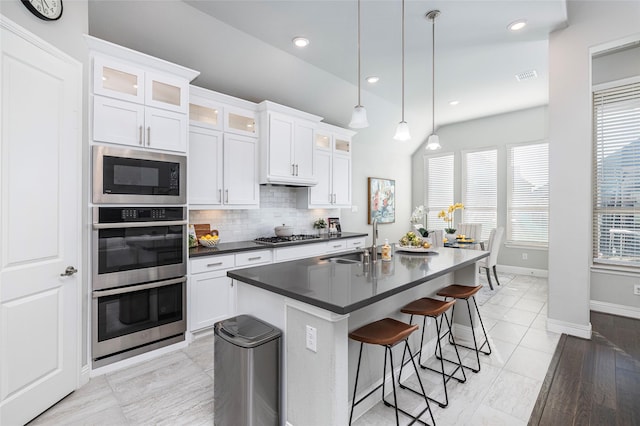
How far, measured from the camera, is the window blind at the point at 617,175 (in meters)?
3.98

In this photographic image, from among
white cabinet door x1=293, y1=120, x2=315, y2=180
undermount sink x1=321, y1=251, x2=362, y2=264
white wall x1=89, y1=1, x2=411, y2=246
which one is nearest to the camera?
undermount sink x1=321, y1=251, x2=362, y2=264

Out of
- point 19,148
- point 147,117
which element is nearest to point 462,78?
point 147,117

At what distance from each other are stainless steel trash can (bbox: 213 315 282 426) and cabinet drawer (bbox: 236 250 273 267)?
5.55 feet

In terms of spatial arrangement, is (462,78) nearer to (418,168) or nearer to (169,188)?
(418,168)

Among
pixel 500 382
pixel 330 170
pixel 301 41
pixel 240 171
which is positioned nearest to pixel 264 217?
pixel 240 171

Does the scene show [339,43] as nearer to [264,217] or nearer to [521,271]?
[264,217]

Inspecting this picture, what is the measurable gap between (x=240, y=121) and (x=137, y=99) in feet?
4.40

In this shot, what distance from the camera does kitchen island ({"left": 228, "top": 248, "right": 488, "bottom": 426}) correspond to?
5.10ft

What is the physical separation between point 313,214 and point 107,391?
3615 mm

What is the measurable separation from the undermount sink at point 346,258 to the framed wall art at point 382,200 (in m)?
3.61

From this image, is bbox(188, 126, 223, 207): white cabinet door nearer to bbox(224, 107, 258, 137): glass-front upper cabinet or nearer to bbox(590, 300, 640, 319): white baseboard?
bbox(224, 107, 258, 137): glass-front upper cabinet

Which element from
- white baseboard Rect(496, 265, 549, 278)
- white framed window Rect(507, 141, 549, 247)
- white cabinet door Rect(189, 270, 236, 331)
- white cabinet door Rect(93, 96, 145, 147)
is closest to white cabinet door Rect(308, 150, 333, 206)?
white cabinet door Rect(189, 270, 236, 331)

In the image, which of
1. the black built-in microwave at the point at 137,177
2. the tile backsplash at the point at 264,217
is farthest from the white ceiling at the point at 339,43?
the tile backsplash at the point at 264,217

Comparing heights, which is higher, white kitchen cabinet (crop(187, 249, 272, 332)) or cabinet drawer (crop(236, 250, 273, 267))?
cabinet drawer (crop(236, 250, 273, 267))
